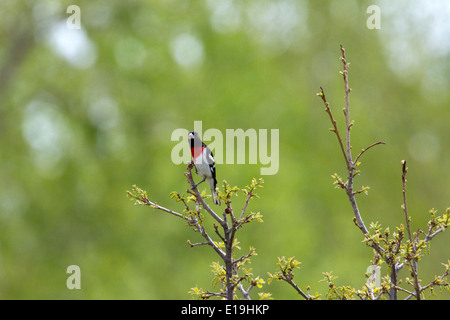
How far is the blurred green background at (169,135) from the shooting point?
2123 centimetres

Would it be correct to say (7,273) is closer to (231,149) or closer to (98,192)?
(98,192)

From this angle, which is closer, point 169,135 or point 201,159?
point 201,159

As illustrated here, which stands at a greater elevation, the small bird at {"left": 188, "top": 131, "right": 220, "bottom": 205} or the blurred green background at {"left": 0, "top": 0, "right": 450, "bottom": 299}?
the blurred green background at {"left": 0, "top": 0, "right": 450, "bottom": 299}

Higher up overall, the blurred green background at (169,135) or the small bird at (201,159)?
the blurred green background at (169,135)

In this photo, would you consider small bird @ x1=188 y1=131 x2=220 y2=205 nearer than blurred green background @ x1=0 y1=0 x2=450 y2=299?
Yes

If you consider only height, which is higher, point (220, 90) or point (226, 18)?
point (226, 18)

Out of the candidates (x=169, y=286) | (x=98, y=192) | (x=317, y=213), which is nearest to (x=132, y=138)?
(x=98, y=192)

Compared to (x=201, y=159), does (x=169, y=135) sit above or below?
above

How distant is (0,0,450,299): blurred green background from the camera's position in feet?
69.7

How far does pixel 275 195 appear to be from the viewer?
2062cm

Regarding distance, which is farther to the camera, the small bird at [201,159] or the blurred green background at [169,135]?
the blurred green background at [169,135]

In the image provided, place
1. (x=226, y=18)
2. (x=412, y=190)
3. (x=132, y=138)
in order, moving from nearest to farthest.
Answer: (x=412, y=190), (x=132, y=138), (x=226, y=18)

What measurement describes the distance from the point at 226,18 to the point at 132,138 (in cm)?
619

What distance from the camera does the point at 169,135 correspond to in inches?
907
